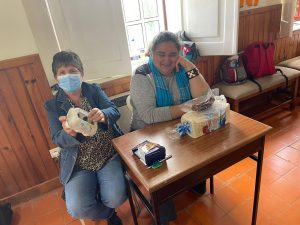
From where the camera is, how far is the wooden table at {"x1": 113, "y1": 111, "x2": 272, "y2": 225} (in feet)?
3.20

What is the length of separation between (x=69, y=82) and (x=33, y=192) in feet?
4.17

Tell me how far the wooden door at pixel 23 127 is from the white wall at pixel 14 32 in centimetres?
5

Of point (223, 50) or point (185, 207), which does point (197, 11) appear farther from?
point (185, 207)

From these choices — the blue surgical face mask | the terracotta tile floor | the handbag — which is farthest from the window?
the terracotta tile floor

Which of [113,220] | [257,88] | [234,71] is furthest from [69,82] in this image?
[257,88]

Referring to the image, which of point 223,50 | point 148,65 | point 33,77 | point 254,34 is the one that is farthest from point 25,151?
point 254,34

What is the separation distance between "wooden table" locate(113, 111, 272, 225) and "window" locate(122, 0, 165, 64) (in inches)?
59.1

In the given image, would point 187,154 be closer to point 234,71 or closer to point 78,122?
point 78,122

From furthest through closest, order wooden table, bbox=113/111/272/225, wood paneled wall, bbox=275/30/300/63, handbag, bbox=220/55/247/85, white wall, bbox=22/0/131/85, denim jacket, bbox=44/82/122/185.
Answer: wood paneled wall, bbox=275/30/300/63, handbag, bbox=220/55/247/85, white wall, bbox=22/0/131/85, denim jacket, bbox=44/82/122/185, wooden table, bbox=113/111/272/225

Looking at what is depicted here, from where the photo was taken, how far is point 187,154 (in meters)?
1.07

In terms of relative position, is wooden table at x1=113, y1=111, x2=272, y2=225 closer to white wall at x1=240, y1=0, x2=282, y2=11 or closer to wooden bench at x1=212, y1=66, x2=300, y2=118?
wooden bench at x1=212, y1=66, x2=300, y2=118

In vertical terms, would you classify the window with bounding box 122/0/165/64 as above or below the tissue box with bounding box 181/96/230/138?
above

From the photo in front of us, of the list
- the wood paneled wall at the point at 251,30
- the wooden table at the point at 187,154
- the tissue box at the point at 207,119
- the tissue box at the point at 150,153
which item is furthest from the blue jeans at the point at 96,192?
the wood paneled wall at the point at 251,30

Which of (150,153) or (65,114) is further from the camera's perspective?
(65,114)
